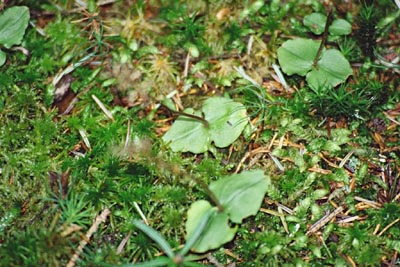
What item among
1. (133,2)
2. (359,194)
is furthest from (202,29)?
(359,194)

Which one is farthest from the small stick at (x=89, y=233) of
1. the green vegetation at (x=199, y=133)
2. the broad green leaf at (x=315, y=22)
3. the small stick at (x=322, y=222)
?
the broad green leaf at (x=315, y=22)

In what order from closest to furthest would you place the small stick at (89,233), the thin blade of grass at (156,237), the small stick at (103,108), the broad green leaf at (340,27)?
1. the thin blade of grass at (156,237)
2. the small stick at (89,233)
3. the small stick at (103,108)
4. the broad green leaf at (340,27)

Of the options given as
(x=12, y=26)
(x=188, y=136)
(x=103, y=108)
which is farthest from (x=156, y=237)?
(x=12, y=26)

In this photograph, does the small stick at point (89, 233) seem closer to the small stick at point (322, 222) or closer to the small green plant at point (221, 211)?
the small green plant at point (221, 211)

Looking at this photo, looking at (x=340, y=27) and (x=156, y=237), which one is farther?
(x=340, y=27)

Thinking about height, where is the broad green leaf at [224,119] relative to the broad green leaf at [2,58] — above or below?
below

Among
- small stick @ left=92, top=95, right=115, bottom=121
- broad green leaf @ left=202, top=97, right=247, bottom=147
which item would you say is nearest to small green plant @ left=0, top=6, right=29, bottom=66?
small stick @ left=92, top=95, right=115, bottom=121

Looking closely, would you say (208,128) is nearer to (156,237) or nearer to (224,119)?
(224,119)
